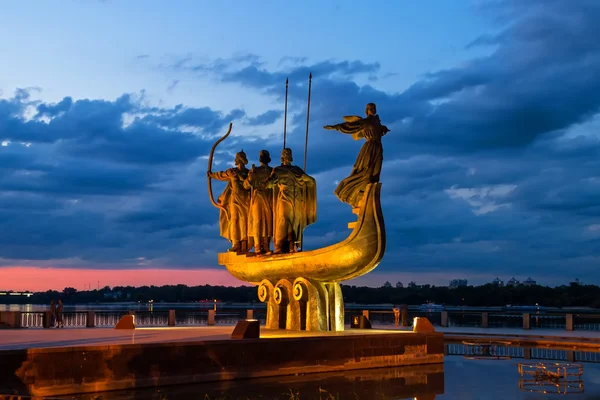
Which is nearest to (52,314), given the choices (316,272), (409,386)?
(316,272)

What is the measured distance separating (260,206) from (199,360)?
6.79 metres

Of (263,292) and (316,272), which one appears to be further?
(263,292)

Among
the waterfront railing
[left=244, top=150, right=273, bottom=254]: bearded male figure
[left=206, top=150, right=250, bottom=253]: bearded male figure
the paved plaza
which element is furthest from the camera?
the waterfront railing

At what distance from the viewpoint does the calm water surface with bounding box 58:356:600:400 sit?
1270 cm

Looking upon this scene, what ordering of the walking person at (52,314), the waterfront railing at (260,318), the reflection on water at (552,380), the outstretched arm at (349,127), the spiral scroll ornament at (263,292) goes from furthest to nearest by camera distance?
the waterfront railing at (260,318), the walking person at (52,314), the spiral scroll ornament at (263,292), the outstretched arm at (349,127), the reflection on water at (552,380)

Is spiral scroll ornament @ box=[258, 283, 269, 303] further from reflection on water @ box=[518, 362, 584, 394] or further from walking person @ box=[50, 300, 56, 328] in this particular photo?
walking person @ box=[50, 300, 56, 328]

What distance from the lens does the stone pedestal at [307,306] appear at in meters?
18.7

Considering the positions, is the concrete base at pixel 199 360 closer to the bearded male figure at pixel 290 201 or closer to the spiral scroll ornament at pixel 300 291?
the spiral scroll ornament at pixel 300 291

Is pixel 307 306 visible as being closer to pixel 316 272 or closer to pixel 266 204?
pixel 316 272

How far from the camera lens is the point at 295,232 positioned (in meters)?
19.8

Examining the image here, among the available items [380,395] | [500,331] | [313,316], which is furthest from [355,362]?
[500,331]

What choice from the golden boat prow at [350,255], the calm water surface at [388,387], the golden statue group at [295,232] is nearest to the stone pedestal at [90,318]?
the golden statue group at [295,232]

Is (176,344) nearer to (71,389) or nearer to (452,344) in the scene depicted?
(71,389)

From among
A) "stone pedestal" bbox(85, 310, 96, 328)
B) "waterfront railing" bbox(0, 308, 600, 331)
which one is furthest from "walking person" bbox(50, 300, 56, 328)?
"stone pedestal" bbox(85, 310, 96, 328)
